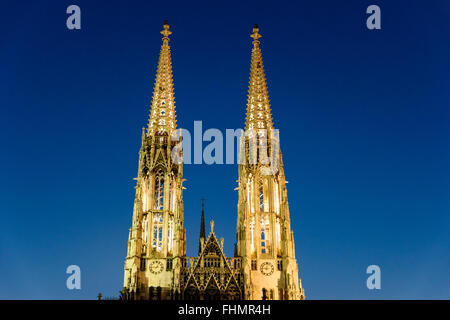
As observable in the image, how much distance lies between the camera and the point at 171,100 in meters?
68.4

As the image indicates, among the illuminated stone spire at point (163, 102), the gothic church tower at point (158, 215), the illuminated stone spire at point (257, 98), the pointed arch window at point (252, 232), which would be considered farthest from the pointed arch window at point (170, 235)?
the illuminated stone spire at point (257, 98)

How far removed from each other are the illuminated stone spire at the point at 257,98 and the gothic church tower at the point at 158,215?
9.63 m

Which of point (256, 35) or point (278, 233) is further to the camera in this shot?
point (256, 35)

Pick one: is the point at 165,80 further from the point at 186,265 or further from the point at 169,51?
the point at 186,265

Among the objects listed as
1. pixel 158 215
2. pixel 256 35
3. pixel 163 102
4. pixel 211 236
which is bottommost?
pixel 211 236

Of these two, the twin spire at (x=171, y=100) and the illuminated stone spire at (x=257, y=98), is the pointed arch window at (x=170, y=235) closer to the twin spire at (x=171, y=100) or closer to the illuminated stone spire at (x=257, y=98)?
the twin spire at (x=171, y=100)

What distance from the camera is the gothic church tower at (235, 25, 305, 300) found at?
57469 mm

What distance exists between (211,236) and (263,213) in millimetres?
6433

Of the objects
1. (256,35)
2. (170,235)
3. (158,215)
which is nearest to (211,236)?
(170,235)

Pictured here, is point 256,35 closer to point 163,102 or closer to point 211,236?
point 163,102

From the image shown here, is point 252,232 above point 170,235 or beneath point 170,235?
above

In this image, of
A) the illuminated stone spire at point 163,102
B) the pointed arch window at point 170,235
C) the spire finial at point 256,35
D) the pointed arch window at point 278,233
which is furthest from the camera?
the spire finial at point 256,35

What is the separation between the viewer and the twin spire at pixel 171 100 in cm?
6644
